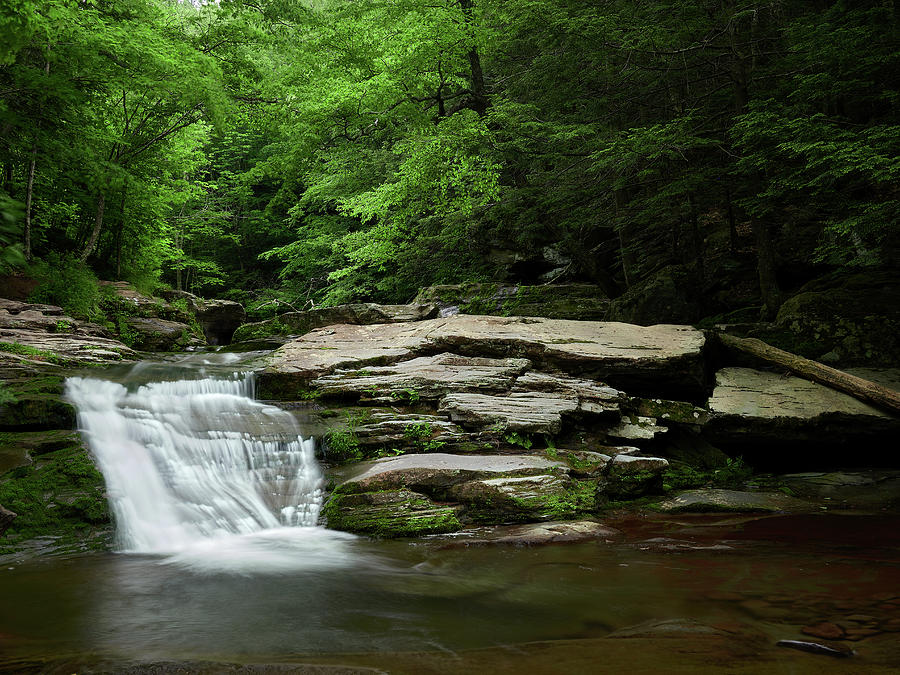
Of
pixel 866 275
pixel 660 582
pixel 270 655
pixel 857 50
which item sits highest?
pixel 857 50

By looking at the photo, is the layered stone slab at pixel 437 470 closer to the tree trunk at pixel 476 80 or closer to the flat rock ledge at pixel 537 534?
the flat rock ledge at pixel 537 534

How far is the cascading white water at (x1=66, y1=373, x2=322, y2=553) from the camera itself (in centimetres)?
566

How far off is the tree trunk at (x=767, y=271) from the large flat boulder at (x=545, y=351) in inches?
115

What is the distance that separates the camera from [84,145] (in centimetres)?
1182

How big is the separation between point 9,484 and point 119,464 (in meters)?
1.04

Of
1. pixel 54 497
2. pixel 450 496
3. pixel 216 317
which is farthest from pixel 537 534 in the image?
pixel 216 317

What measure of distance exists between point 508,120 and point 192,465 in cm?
884

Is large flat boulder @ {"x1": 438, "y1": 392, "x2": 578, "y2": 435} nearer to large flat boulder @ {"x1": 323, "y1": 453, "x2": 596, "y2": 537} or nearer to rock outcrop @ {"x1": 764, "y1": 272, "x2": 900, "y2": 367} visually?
large flat boulder @ {"x1": 323, "y1": 453, "x2": 596, "y2": 537}

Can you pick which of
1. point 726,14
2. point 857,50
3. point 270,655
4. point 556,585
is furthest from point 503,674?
point 726,14

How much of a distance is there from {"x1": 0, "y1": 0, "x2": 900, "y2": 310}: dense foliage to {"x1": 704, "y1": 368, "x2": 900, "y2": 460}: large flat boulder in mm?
2448

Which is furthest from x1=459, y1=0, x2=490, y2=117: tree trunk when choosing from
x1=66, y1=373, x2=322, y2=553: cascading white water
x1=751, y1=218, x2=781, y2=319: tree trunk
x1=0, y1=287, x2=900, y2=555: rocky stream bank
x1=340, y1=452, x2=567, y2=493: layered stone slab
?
x1=340, y1=452, x2=567, y2=493: layered stone slab

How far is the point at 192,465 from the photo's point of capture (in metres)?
6.52

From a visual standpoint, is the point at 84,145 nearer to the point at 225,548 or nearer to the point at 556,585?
the point at 225,548

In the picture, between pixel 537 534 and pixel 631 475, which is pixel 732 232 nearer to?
pixel 631 475
